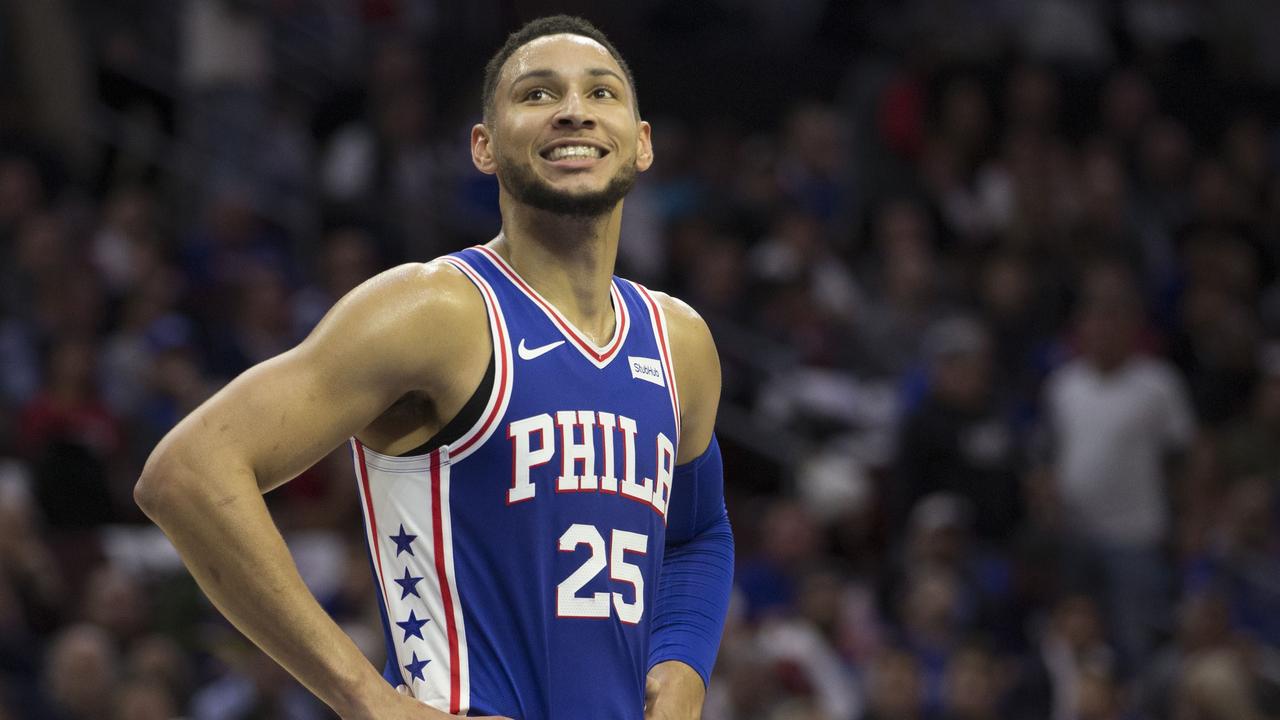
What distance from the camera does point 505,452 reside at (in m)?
3.35

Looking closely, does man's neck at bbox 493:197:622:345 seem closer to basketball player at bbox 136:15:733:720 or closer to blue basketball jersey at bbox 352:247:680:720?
basketball player at bbox 136:15:733:720

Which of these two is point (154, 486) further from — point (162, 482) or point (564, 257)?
point (564, 257)

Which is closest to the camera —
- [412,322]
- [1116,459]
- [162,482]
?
[162,482]

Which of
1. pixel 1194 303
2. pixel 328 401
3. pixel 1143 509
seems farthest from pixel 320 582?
pixel 328 401

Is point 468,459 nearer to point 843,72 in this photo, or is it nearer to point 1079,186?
point 1079,186

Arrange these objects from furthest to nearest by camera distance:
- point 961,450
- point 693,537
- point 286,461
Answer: point 961,450 → point 693,537 → point 286,461

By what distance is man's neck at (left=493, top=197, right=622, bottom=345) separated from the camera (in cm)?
364

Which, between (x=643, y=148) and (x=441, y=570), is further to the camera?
(x=643, y=148)

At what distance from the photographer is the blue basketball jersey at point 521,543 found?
3340 mm

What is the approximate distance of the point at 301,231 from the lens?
41.6 ft

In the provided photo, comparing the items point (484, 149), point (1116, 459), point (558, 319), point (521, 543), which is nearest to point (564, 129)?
point (484, 149)

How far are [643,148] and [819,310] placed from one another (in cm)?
787

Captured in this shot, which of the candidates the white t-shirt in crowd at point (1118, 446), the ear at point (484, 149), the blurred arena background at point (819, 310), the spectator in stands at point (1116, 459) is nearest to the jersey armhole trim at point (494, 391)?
the ear at point (484, 149)

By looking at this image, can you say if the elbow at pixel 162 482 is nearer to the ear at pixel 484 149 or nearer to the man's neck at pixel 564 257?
the man's neck at pixel 564 257
